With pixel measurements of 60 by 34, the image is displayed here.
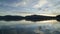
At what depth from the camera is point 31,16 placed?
20.7 meters

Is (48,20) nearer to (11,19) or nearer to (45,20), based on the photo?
(45,20)

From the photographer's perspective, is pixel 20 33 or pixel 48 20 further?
pixel 48 20

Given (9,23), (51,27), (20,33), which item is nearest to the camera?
(20,33)

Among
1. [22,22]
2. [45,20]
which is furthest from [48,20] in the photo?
[22,22]

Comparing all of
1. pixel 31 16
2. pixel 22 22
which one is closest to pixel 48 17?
pixel 31 16

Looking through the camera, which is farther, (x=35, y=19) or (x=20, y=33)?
(x=35, y=19)

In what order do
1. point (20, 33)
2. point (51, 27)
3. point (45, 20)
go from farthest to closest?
point (45, 20) → point (51, 27) → point (20, 33)

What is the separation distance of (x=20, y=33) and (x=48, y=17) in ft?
19.3

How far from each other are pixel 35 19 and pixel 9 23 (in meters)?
3.64

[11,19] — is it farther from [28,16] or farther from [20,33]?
[20,33]

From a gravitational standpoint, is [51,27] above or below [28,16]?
below

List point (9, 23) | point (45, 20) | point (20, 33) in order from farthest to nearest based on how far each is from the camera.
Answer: point (45, 20), point (9, 23), point (20, 33)

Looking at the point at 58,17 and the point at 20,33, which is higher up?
the point at 58,17

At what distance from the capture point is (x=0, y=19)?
20312mm
